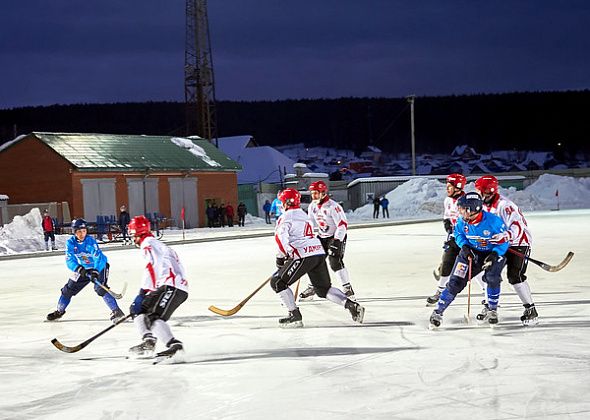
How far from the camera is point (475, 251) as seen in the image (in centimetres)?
904

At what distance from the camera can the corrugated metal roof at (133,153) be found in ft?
134

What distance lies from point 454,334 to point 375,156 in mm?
137115

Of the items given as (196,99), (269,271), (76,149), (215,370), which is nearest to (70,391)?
(215,370)

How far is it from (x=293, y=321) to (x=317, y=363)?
85.9 inches

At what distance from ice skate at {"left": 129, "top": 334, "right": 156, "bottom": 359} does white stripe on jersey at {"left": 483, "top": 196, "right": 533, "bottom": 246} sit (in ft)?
13.4

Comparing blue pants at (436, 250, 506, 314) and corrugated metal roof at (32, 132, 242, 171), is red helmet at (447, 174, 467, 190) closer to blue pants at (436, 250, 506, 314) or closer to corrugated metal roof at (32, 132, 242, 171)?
blue pants at (436, 250, 506, 314)

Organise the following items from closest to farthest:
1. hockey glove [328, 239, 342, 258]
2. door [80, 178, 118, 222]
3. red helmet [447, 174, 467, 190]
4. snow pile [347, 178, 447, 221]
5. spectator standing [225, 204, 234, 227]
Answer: red helmet [447, 174, 467, 190]
hockey glove [328, 239, 342, 258]
door [80, 178, 118, 222]
spectator standing [225, 204, 234, 227]
snow pile [347, 178, 447, 221]

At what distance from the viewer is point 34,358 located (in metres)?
8.39

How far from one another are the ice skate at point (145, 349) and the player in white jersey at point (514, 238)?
3.84 m

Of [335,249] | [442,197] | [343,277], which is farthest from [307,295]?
[442,197]

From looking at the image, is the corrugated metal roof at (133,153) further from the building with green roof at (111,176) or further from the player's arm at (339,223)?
the player's arm at (339,223)

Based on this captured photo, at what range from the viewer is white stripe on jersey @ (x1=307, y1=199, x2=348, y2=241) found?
12.1m

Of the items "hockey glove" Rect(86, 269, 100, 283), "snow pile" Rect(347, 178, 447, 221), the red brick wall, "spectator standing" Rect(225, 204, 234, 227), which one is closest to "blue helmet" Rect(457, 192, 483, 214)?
"hockey glove" Rect(86, 269, 100, 283)

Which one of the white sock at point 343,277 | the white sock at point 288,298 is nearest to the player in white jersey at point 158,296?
the white sock at point 288,298
